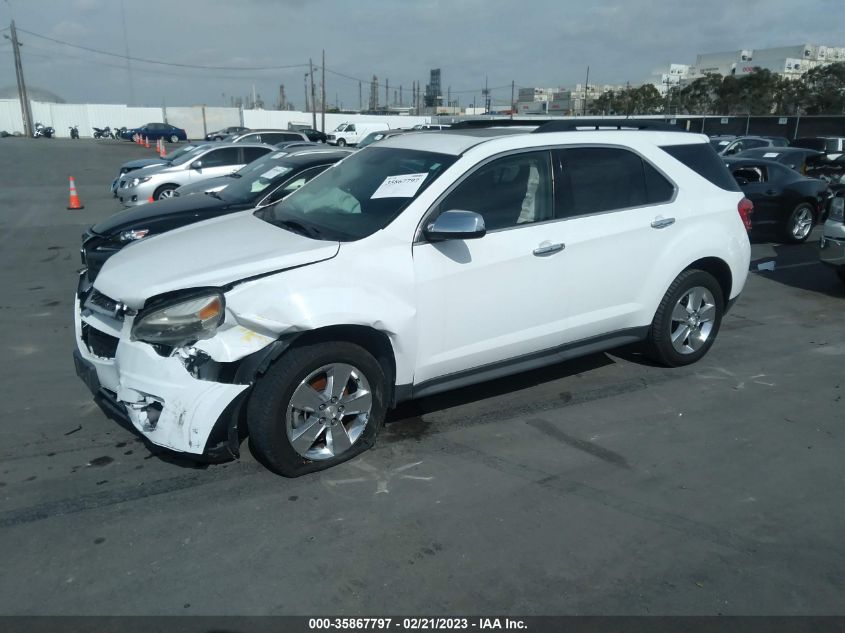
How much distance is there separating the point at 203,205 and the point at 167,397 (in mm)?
4772

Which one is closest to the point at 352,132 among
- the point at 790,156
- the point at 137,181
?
the point at 137,181

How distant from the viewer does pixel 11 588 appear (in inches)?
113

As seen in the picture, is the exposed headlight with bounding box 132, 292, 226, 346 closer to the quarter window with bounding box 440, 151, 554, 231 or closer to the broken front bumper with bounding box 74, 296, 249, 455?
the broken front bumper with bounding box 74, 296, 249, 455

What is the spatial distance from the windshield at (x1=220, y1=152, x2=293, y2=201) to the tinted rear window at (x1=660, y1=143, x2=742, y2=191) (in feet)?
15.9

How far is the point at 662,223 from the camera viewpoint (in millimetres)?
4992

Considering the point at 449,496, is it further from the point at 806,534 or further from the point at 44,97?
the point at 44,97

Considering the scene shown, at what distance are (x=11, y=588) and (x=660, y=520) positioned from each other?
3028mm

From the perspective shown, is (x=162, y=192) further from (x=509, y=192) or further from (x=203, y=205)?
(x=509, y=192)

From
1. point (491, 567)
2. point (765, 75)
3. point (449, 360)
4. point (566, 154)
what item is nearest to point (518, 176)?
point (566, 154)

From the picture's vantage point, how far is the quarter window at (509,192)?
4.19 metres

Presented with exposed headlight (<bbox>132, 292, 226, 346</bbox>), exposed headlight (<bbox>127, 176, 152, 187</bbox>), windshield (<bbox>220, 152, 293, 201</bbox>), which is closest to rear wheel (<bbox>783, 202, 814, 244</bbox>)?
windshield (<bbox>220, 152, 293, 201</bbox>)

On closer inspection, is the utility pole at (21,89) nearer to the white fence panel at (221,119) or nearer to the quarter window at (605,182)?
the white fence panel at (221,119)

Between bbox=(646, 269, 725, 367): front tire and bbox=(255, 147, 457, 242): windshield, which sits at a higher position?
bbox=(255, 147, 457, 242): windshield

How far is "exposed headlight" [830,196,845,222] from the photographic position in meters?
7.92
